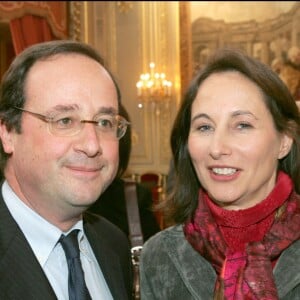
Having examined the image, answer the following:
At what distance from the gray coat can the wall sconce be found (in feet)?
20.5

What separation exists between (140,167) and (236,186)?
6.83 meters

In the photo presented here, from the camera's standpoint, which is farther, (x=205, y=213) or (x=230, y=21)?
(x=230, y=21)

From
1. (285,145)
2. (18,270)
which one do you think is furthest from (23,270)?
(285,145)

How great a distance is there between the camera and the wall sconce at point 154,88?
8.29 m

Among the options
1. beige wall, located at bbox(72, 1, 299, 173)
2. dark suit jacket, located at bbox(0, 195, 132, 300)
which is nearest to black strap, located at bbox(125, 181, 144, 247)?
dark suit jacket, located at bbox(0, 195, 132, 300)

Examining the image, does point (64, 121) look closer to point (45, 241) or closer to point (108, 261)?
point (45, 241)

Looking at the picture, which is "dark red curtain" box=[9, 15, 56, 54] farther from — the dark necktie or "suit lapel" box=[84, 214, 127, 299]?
the dark necktie

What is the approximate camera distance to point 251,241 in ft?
6.25

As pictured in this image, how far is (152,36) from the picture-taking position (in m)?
8.62

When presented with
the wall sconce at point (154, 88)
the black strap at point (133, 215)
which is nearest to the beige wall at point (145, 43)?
the wall sconce at point (154, 88)

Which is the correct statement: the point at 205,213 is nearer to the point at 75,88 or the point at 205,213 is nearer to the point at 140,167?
the point at 75,88

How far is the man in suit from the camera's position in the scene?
5.65 ft

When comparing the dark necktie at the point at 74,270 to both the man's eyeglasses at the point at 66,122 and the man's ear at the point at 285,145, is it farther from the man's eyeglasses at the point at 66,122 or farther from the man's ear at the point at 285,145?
the man's ear at the point at 285,145

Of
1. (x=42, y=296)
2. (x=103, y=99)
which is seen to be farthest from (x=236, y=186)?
(x=42, y=296)
